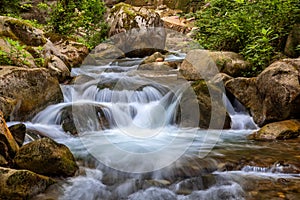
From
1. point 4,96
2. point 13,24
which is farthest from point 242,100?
point 13,24

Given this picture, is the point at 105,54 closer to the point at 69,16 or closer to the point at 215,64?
the point at 69,16

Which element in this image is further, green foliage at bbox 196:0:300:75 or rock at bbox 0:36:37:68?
green foliage at bbox 196:0:300:75

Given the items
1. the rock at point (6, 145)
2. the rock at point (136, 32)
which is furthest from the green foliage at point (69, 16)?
the rock at point (6, 145)

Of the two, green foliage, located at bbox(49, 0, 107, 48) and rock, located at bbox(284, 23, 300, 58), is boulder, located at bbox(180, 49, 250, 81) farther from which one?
green foliage, located at bbox(49, 0, 107, 48)

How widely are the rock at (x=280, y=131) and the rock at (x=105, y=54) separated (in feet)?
25.2

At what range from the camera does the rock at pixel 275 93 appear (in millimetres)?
5559

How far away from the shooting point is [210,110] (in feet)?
20.0

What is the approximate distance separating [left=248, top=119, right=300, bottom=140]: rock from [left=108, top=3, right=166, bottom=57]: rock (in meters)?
7.98

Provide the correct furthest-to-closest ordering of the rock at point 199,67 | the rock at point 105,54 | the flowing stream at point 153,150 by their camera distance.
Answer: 1. the rock at point 105,54
2. the rock at point 199,67
3. the flowing stream at point 153,150

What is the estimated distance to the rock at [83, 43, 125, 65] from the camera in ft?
38.1

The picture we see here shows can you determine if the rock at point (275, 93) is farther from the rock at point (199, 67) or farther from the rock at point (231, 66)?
the rock at point (199, 67)

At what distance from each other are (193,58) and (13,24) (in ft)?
17.8

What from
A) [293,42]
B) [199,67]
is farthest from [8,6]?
[293,42]

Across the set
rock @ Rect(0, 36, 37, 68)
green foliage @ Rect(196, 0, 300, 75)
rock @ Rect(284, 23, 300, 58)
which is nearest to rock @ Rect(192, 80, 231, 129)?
green foliage @ Rect(196, 0, 300, 75)
